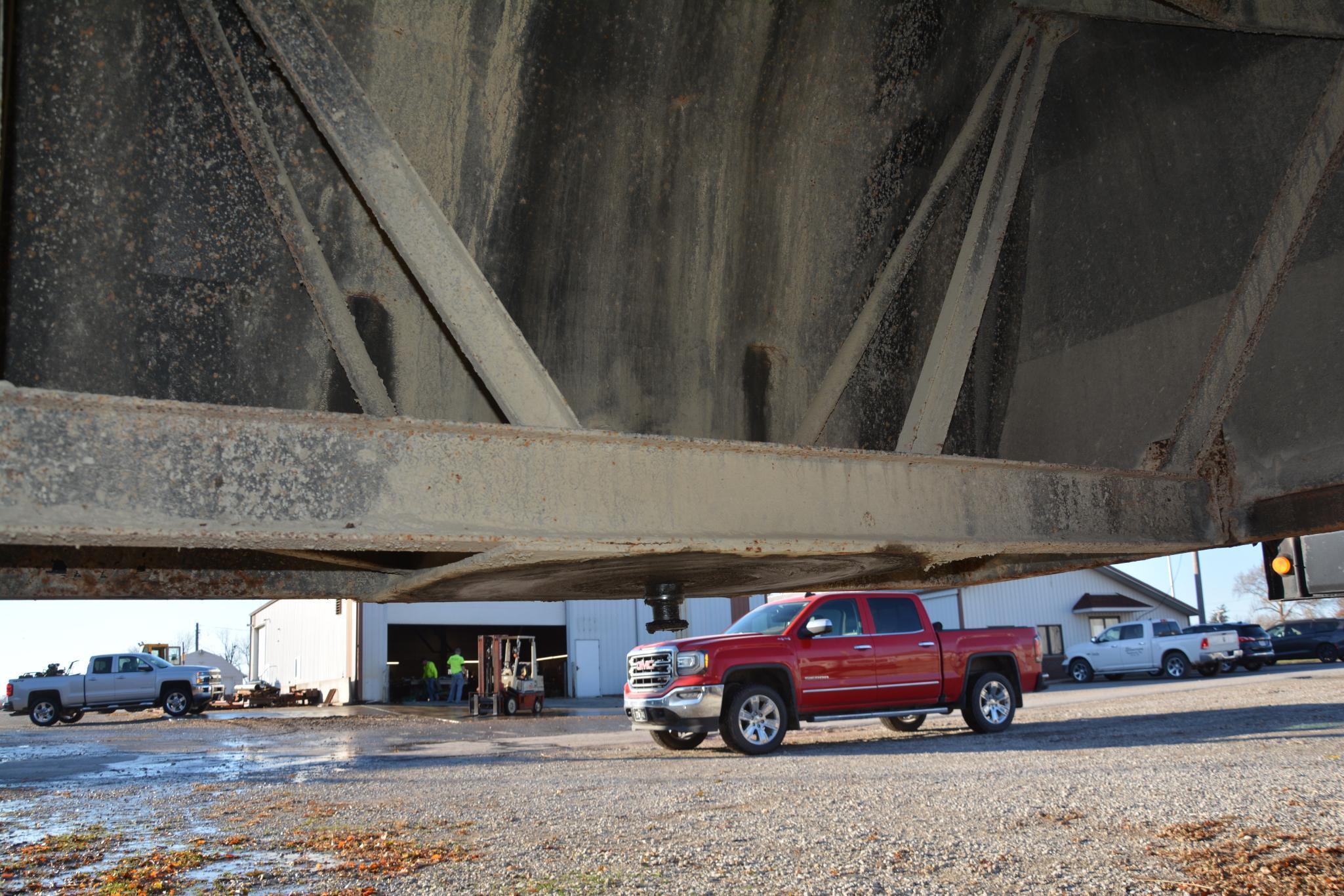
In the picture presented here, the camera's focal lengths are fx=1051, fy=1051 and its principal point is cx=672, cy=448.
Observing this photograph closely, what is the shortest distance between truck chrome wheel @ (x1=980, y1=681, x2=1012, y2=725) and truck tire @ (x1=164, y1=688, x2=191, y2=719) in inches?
881

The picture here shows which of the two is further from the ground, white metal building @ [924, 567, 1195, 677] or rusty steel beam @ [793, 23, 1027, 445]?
rusty steel beam @ [793, 23, 1027, 445]

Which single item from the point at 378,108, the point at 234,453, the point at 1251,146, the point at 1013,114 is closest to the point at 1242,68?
the point at 1251,146

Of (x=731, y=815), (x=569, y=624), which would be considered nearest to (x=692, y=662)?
(x=731, y=815)

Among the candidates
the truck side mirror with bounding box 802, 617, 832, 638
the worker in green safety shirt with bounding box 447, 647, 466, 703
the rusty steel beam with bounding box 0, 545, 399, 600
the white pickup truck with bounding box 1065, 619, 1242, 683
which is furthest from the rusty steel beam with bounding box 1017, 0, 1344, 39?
the white pickup truck with bounding box 1065, 619, 1242, 683

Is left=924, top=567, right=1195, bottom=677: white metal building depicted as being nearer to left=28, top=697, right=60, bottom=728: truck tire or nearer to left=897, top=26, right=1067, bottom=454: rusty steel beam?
left=28, top=697, right=60, bottom=728: truck tire

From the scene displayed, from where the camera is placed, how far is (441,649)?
132 feet

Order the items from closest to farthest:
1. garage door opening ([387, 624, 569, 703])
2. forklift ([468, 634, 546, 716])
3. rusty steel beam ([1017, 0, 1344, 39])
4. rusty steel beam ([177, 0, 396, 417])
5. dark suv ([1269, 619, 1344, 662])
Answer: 1. rusty steel beam ([177, 0, 396, 417])
2. rusty steel beam ([1017, 0, 1344, 39])
3. forklift ([468, 634, 546, 716])
4. dark suv ([1269, 619, 1344, 662])
5. garage door opening ([387, 624, 569, 703])

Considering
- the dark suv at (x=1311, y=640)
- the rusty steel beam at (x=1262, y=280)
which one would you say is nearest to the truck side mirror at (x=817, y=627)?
the rusty steel beam at (x=1262, y=280)

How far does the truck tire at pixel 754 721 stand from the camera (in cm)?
1205

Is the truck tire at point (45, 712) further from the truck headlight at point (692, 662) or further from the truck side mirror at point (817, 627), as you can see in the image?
the truck side mirror at point (817, 627)

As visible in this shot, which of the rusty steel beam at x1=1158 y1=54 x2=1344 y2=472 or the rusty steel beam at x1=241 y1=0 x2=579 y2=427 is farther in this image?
the rusty steel beam at x1=1158 y1=54 x2=1344 y2=472

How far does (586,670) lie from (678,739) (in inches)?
789

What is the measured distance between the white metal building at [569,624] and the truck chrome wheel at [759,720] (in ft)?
57.2

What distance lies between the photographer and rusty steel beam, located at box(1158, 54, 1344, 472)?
389cm
